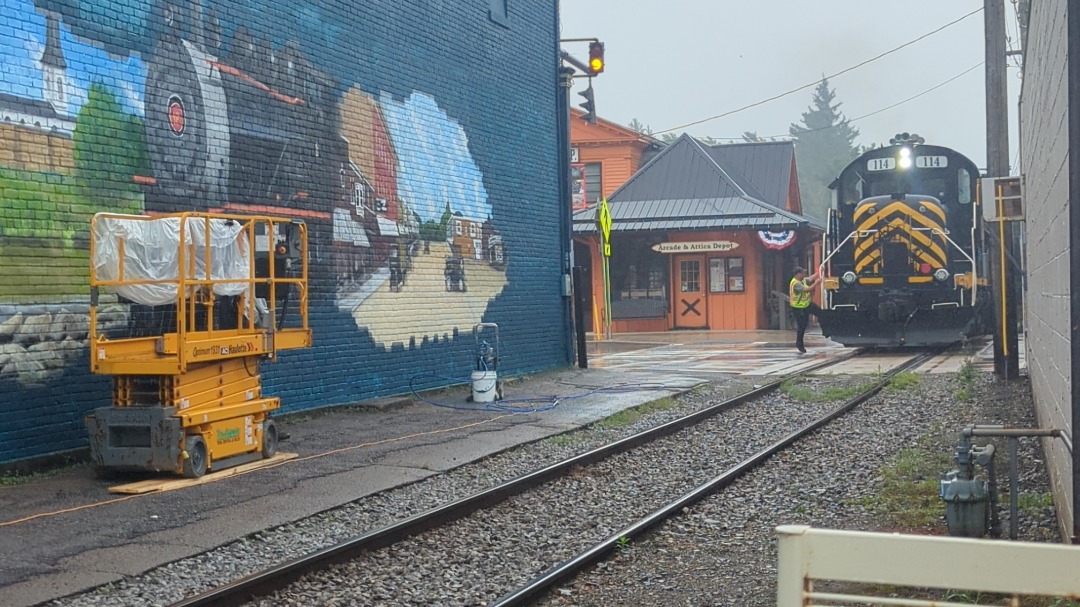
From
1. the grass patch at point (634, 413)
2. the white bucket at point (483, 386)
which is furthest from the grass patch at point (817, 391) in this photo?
the white bucket at point (483, 386)

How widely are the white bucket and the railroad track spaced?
322 cm

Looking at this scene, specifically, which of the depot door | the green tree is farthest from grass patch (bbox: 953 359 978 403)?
the green tree

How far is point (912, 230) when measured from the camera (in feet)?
71.7

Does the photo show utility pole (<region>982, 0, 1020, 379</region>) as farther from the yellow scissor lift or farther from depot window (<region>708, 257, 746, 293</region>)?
depot window (<region>708, 257, 746, 293</region>)

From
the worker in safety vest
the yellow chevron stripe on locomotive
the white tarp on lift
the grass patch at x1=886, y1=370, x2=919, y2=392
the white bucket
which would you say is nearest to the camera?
the white tarp on lift

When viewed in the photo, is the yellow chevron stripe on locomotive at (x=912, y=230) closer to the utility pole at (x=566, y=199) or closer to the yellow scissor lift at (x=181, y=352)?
the utility pole at (x=566, y=199)

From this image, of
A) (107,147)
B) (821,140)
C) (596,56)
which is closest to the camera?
(107,147)

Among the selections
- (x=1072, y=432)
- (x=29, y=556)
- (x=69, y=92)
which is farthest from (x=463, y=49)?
(x=1072, y=432)

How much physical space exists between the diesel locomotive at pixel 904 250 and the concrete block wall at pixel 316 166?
6.27m

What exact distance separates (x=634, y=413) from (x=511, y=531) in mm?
6482

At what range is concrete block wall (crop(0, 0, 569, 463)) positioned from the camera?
31.9 ft

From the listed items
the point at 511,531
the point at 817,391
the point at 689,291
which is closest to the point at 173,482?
the point at 511,531

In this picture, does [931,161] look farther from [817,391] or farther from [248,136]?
[248,136]

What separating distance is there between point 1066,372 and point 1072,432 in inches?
18.0
